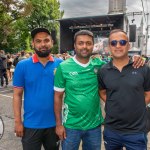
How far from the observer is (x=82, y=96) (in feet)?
9.91

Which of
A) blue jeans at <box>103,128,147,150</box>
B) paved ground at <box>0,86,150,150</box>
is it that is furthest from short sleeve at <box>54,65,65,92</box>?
paved ground at <box>0,86,150,150</box>

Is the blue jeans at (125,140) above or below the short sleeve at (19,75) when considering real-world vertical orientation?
below

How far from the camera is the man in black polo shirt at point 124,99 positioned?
2.87 meters

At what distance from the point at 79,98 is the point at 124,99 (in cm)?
46

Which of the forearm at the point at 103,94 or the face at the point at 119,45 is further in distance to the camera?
the forearm at the point at 103,94

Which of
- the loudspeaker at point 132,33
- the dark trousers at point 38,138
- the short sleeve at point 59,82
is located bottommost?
the dark trousers at point 38,138

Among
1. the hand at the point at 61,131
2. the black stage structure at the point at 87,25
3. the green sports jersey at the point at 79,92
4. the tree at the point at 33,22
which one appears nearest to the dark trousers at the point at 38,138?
the hand at the point at 61,131

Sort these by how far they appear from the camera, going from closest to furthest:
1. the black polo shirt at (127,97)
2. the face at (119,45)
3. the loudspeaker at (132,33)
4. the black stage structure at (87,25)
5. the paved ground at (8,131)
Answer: the black polo shirt at (127,97) < the face at (119,45) < the paved ground at (8,131) < the loudspeaker at (132,33) < the black stage structure at (87,25)

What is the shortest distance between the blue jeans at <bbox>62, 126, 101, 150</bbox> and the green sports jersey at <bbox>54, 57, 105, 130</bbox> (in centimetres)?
5

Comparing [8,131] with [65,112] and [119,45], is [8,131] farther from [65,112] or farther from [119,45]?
[119,45]

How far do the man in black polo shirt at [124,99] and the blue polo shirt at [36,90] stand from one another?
23.3 inches

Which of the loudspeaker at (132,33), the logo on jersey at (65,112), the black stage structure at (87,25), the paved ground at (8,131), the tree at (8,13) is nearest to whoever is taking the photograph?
the logo on jersey at (65,112)

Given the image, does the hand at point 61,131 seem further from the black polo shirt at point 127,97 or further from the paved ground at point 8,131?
the paved ground at point 8,131

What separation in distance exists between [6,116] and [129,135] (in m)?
4.82
